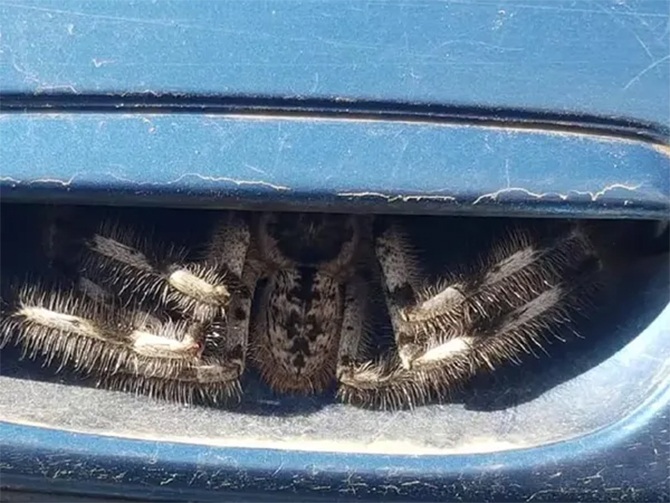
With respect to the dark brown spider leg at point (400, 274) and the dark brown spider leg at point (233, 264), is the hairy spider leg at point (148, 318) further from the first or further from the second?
Result: the dark brown spider leg at point (400, 274)

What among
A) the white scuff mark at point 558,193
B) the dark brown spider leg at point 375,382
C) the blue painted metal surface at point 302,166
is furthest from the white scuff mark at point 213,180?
the dark brown spider leg at point 375,382

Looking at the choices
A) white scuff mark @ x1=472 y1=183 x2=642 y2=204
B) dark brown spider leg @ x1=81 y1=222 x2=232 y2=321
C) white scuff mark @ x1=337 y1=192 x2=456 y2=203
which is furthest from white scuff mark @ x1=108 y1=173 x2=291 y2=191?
dark brown spider leg @ x1=81 y1=222 x2=232 y2=321

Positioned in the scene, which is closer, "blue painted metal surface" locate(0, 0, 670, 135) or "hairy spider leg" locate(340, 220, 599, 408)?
"blue painted metal surface" locate(0, 0, 670, 135)

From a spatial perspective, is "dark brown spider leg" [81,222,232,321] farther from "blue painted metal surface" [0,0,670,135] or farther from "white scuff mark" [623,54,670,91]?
"white scuff mark" [623,54,670,91]

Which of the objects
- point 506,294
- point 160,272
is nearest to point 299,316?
point 160,272

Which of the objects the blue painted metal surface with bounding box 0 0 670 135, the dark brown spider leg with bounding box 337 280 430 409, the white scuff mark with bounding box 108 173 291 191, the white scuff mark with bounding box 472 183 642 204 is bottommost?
the dark brown spider leg with bounding box 337 280 430 409

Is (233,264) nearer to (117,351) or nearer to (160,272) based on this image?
(160,272)

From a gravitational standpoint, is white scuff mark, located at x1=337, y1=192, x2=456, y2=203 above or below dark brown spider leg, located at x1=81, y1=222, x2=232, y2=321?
below
